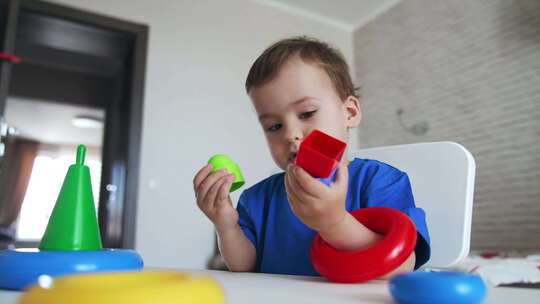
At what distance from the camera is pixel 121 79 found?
9.38 feet

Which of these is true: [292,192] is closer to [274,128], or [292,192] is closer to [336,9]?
[274,128]

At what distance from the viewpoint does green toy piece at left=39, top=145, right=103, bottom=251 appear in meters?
0.46

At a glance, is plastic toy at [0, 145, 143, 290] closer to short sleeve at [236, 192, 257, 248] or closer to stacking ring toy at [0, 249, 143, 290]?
stacking ring toy at [0, 249, 143, 290]

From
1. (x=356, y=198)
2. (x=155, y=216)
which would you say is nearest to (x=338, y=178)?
(x=356, y=198)

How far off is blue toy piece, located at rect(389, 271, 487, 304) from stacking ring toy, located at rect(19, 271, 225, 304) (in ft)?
0.42

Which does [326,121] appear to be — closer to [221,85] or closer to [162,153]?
[162,153]

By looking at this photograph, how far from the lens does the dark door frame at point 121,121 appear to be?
7.43 feet

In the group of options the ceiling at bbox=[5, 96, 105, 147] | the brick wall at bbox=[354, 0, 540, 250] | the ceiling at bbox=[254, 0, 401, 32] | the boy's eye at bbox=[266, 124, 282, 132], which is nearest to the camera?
the boy's eye at bbox=[266, 124, 282, 132]

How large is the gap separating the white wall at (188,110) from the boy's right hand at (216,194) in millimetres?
1792

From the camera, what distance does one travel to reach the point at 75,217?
473mm

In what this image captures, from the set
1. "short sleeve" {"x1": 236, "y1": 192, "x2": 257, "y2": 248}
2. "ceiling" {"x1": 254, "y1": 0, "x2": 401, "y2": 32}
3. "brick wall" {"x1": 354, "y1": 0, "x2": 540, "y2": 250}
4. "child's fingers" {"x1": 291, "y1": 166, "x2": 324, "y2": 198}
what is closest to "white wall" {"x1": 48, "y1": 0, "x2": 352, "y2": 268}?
"ceiling" {"x1": 254, "y1": 0, "x2": 401, "y2": 32}

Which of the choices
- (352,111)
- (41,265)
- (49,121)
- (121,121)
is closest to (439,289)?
(41,265)

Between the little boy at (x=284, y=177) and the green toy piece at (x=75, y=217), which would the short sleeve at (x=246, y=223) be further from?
the green toy piece at (x=75, y=217)

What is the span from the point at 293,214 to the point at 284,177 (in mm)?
198
